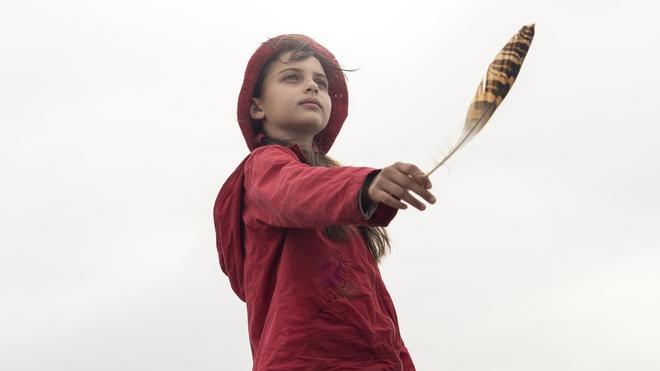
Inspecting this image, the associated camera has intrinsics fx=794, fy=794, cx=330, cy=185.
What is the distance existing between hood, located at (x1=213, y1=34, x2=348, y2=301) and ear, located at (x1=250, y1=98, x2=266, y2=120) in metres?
0.02

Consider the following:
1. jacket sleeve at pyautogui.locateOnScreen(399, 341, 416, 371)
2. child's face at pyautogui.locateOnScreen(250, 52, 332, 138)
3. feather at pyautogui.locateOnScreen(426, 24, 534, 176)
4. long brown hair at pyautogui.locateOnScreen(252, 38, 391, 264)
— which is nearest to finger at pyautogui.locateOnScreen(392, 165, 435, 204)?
feather at pyautogui.locateOnScreen(426, 24, 534, 176)

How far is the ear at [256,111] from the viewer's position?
400cm

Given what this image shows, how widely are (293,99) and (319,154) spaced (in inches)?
13.0

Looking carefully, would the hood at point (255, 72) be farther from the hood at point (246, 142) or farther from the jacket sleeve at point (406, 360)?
the jacket sleeve at point (406, 360)

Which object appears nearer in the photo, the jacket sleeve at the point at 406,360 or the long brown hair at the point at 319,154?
the jacket sleeve at the point at 406,360

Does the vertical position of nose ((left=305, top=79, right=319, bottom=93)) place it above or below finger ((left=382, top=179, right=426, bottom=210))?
above

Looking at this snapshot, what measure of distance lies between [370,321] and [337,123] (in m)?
1.57

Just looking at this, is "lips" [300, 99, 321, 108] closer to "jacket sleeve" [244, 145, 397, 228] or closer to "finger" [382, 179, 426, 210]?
"jacket sleeve" [244, 145, 397, 228]

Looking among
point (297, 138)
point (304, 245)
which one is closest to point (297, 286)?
point (304, 245)

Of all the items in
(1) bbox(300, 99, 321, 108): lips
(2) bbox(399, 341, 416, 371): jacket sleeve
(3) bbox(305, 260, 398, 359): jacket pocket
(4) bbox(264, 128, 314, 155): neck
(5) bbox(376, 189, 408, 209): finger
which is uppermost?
(1) bbox(300, 99, 321, 108): lips

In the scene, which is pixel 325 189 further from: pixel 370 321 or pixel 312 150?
pixel 312 150

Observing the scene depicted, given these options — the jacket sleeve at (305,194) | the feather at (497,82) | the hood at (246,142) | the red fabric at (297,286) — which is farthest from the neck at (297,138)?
the feather at (497,82)

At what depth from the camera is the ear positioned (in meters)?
4.00

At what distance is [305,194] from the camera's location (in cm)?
267
